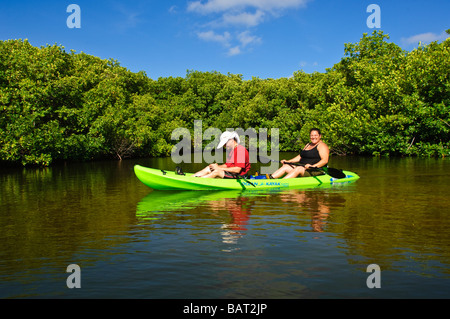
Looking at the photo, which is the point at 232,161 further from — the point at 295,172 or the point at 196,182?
the point at 295,172

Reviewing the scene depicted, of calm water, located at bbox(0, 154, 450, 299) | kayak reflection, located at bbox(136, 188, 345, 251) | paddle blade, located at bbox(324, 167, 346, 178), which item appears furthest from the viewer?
paddle blade, located at bbox(324, 167, 346, 178)

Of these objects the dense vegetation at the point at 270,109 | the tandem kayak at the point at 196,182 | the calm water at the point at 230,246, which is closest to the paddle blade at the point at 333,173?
the tandem kayak at the point at 196,182

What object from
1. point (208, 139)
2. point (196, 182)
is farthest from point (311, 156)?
point (208, 139)

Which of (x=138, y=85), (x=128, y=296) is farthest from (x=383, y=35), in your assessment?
(x=128, y=296)

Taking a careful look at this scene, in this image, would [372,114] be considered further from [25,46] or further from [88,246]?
[88,246]

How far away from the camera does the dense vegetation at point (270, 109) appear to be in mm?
27234

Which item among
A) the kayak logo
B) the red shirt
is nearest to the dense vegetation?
the kayak logo

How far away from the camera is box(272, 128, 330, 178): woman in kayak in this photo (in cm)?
1366

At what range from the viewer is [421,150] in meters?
29.5

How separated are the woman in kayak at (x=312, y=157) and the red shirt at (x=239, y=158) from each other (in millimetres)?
1500

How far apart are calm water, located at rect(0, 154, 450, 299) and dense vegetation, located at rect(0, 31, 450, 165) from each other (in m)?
17.8

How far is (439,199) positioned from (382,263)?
616cm
